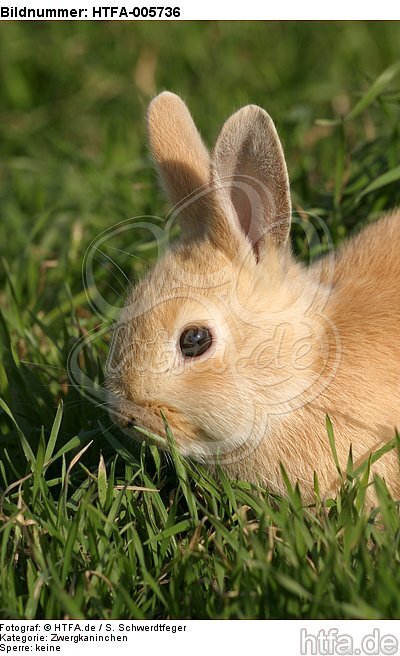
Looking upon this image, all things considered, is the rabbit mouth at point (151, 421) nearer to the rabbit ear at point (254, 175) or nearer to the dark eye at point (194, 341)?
the dark eye at point (194, 341)

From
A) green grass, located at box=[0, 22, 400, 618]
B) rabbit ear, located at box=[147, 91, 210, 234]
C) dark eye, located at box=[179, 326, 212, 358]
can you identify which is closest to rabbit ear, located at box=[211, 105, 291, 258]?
rabbit ear, located at box=[147, 91, 210, 234]

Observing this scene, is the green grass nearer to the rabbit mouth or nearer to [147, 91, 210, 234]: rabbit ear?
the rabbit mouth

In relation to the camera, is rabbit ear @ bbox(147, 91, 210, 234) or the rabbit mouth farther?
rabbit ear @ bbox(147, 91, 210, 234)

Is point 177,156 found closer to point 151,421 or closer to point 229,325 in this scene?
point 229,325

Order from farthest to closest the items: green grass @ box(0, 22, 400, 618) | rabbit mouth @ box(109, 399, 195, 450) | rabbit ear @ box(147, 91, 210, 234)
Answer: rabbit ear @ box(147, 91, 210, 234) < rabbit mouth @ box(109, 399, 195, 450) < green grass @ box(0, 22, 400, 618)
